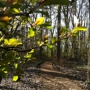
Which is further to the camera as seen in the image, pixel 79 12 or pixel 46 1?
pixel 79 12

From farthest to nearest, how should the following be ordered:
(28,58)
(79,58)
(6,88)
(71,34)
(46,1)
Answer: (79,58)
(6,88)
(28,58)
(71,34)
(46,1)

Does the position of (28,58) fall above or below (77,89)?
above

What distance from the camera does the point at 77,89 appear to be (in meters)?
9.95

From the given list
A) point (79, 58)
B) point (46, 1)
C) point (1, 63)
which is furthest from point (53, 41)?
point (79, 58)

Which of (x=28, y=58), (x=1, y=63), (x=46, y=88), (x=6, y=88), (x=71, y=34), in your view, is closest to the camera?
(x=1, y=63)

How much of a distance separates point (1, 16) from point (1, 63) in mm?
392

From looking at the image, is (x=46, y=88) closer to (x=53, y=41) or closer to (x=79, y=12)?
(x=53, y=41)

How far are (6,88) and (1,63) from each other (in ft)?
26.8

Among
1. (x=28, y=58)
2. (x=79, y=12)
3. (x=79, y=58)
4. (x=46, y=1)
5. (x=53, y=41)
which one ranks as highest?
(x=79, y=12)

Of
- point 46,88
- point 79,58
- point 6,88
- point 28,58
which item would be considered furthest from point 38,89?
point 79,58

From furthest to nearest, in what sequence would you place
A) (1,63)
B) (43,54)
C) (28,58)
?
(43,54) → (28,58) → (1,63)

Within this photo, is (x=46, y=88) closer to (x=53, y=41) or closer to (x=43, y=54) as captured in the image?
(x=53, y=41)

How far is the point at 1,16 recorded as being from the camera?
2.28ft

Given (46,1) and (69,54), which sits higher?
(46,1)
